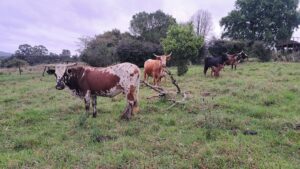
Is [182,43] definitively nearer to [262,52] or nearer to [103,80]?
[103,80]


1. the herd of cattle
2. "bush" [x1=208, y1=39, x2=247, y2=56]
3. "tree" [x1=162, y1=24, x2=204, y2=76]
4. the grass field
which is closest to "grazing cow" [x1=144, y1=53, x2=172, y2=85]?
the grass field

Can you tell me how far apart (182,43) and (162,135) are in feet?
49.5

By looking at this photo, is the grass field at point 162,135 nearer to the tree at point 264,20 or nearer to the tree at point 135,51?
the tree at point 135,51

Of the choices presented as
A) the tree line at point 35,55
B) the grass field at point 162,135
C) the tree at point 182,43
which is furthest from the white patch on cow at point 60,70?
the tree line at point 35,55

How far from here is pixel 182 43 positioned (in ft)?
73.6

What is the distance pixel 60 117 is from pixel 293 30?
45434 millimetres

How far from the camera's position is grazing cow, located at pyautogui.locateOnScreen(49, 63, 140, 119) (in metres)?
9.62

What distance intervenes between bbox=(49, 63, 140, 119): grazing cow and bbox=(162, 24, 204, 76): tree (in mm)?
12157

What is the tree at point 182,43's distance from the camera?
2208 centimetres

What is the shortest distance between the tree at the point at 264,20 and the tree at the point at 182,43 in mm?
25936

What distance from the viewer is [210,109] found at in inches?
421

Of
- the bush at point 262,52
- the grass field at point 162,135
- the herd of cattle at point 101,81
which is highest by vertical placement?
the bush at point 262,52

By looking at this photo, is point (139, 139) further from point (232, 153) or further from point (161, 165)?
point (232, 153)

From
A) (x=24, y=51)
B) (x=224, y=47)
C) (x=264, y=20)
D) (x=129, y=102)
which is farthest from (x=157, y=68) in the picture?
(x=24, y=51)
